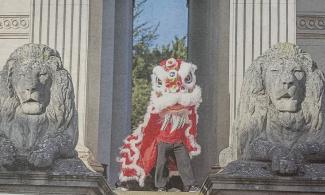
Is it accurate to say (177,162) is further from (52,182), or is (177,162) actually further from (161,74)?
(52,182)

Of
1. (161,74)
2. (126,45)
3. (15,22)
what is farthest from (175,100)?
(126,45)

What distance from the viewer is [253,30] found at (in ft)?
48.6

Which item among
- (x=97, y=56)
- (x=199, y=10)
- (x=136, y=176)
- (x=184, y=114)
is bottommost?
(x=136, y=176)

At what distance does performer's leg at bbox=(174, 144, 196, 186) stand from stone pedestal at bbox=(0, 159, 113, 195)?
152 inches

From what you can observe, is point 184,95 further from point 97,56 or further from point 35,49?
point 35,49

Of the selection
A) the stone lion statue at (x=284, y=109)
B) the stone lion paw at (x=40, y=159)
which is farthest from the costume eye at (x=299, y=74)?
the stone lion paw at (x=40, y=159)

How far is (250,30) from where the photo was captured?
1482 centimetres

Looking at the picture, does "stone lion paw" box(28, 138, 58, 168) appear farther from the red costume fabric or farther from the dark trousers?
the red costume fabric

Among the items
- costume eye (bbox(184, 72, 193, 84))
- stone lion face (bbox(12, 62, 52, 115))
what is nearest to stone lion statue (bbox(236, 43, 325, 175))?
stone lion face (bbox(12, 62, 52, 115))

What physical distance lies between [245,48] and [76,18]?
293 centimetres

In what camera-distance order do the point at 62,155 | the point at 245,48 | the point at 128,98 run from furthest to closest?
the point at 128,98, the point at 245,48, the point at 62,155

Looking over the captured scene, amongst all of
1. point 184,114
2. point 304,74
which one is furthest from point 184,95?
point 304,74

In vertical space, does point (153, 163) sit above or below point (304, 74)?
below

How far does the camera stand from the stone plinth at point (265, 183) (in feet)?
34.8
